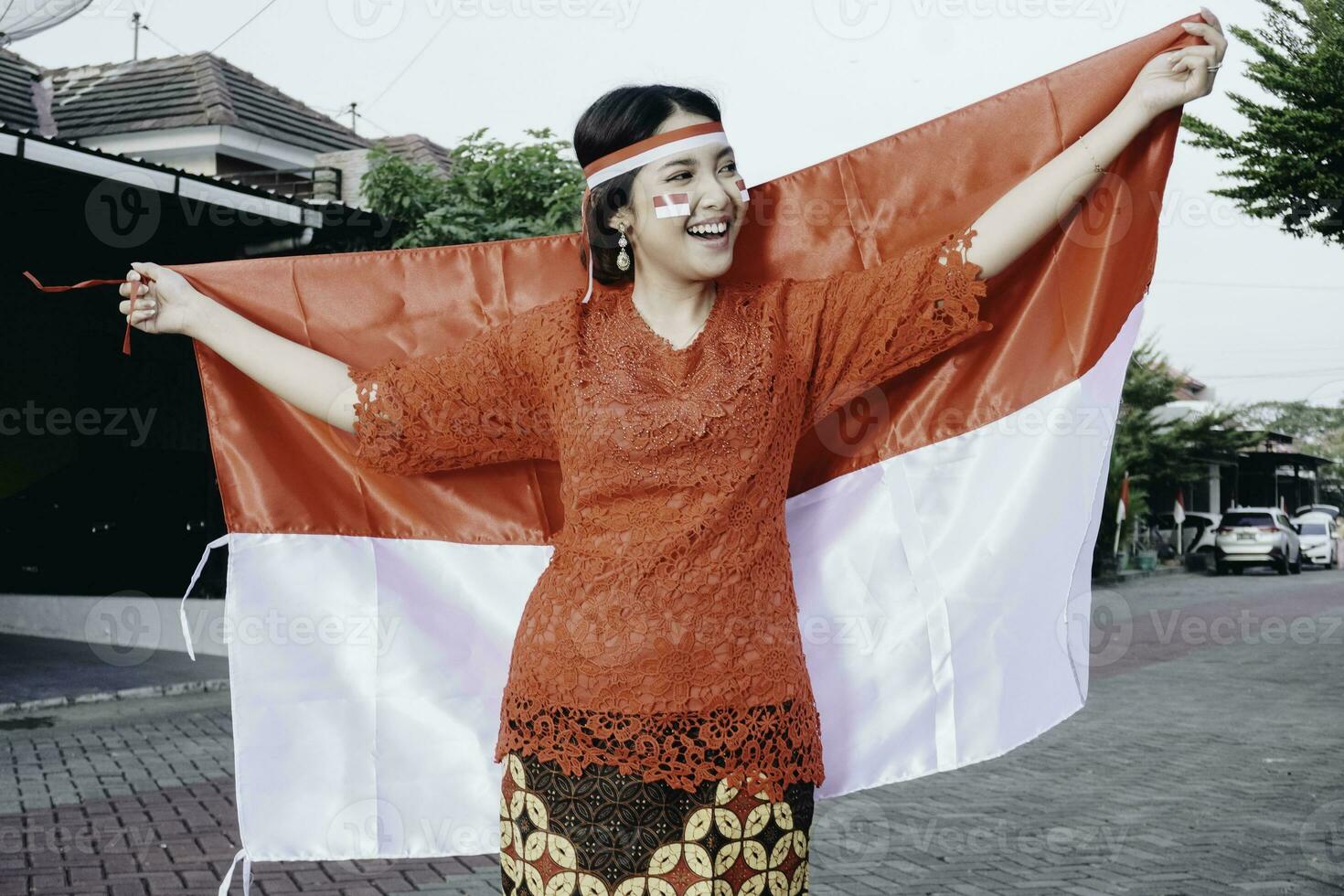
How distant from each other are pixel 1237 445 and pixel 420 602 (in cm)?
3239

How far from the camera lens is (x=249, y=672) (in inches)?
114

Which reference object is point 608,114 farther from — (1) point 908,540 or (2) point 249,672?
(2) point 249,672

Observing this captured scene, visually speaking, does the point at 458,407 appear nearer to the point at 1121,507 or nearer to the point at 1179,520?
the point at 1121,507

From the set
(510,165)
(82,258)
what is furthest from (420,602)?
(510,165)

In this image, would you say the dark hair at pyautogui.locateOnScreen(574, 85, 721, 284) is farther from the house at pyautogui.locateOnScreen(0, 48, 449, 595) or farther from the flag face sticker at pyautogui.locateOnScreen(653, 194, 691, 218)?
the house at pyautogui.locateOnScreen(0, 48, 449, 595)

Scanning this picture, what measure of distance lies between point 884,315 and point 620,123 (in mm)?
607

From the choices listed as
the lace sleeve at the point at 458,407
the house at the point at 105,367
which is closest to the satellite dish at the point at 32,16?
the house at the point at 105,367

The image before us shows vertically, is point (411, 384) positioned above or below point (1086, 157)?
below

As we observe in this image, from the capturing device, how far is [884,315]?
2.37 meters

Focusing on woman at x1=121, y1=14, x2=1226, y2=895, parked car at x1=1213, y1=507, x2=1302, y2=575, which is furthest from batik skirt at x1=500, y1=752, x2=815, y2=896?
parked car at x1=1213, y1=507, x2=1302, y2=575

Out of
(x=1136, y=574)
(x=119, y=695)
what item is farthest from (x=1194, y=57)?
(x=1136, y=574)

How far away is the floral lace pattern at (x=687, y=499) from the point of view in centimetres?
216

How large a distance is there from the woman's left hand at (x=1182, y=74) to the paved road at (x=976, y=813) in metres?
3.43

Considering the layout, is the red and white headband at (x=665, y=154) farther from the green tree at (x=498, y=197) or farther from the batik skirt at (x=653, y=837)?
the green tree at (x=498, y=197)
